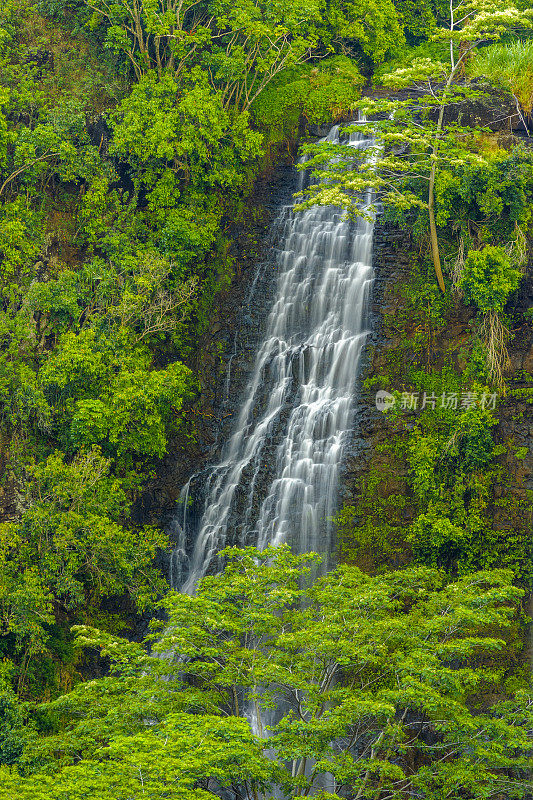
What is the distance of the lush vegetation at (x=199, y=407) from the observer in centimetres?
1560

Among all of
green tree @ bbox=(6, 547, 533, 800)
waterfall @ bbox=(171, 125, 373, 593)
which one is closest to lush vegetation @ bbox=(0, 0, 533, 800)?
green tree @ bbox=(6, 547, 533, 800)

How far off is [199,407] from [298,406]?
350 cm

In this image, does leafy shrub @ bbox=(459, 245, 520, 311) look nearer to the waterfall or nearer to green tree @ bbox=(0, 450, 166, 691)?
the waterfall

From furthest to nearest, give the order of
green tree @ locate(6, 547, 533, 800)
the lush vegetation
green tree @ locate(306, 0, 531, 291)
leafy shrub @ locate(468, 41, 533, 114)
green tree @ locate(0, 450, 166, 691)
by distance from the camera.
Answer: leafy shrub @ locate(468, 41, 533, 114) < green tree @ locate(306, 0, 531, 291) < green tree @ locate(0, 450, 166, 691) < the lush vegetation < green tree @ locate(6, 547, 533, 800)

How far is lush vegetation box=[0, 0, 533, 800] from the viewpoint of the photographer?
15602mm

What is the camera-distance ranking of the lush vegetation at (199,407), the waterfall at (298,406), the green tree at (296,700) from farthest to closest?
the waterfall at (298,406), the lush vegetation at (199,407), the green tree at (296,700)

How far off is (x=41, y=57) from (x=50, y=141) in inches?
194

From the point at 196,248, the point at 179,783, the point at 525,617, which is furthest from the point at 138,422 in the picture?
the point at 179,783

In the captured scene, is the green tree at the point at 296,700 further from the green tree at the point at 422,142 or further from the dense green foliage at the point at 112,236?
the green tree at the point at 422,142

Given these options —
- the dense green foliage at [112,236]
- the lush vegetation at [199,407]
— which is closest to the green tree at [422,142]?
the lush vegetation at [199,407]

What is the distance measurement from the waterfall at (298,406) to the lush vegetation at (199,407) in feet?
3.10

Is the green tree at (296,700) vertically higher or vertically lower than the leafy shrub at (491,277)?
lower

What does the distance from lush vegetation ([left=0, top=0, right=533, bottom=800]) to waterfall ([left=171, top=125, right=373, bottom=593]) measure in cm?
94

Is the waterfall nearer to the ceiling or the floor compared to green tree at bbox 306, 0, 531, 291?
nearer to the floor
